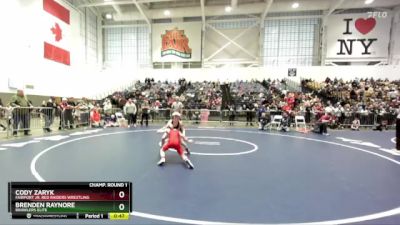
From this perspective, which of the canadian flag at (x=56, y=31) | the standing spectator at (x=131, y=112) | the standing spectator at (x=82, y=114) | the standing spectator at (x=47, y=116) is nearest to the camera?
the standing spectator at (x=47, y=116)

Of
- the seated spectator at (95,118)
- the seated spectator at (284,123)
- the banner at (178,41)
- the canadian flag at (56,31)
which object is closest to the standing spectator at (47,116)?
the seated spectator at (95,118)

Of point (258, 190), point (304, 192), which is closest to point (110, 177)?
point (258, 190)

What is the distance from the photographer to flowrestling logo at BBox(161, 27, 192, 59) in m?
30.6

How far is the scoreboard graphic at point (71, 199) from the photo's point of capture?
7.97 ft

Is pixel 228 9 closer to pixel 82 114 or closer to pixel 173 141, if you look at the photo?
pixel 82 114

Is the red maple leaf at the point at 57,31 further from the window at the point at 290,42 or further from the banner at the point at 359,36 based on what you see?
the banner at the point at 359,36

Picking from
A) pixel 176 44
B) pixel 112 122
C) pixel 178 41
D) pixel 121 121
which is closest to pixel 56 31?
pixel 176 44

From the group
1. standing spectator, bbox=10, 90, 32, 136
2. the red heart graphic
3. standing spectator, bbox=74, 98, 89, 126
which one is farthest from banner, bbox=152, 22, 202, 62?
standing spectator, bbox=10, 90, 32, 136

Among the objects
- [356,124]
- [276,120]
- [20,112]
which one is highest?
[20,112]

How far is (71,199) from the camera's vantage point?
244 centimetres

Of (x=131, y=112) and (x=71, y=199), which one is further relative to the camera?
(x=131, y=112)

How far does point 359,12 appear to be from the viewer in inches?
1088

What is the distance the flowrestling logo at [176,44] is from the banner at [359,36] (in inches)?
654

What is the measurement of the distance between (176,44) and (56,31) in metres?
12.9
